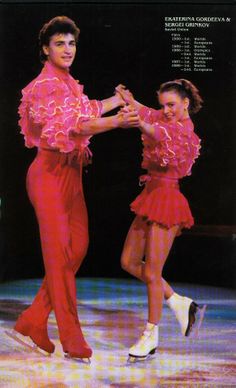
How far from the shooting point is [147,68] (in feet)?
5.17

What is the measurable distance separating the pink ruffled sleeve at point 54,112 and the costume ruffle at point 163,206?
26cm

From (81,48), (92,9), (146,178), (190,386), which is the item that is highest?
(92,9)

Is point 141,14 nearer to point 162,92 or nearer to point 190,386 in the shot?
point 162,92

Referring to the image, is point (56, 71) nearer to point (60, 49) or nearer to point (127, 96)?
point (60, 49)

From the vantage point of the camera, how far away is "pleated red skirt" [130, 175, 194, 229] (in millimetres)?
1556

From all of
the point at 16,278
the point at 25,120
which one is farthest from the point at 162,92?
the point at 16,278

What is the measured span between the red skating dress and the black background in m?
0.03

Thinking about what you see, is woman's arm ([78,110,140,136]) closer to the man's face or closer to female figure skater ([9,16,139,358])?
female figure skater ([9,16,139,358])

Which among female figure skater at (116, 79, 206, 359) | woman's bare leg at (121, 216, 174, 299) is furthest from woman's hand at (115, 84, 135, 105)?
woman's bare leg at (121, 216, 174, 299)

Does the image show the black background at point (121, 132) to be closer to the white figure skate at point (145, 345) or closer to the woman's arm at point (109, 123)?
the woman's arm at point (109, 123)

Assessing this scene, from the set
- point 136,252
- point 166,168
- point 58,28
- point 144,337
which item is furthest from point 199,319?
point 58,28

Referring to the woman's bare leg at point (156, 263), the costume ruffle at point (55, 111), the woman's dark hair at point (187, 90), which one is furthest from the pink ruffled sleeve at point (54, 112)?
the woman's bare leg at point (156, 263)

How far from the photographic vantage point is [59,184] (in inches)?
61.5

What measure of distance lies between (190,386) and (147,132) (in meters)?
0.73
